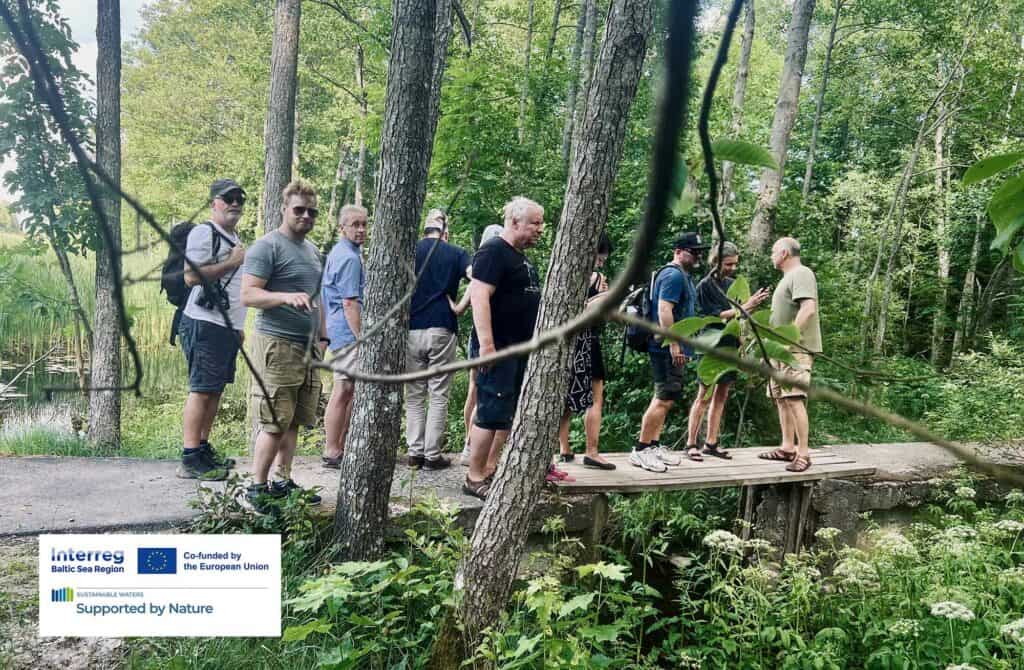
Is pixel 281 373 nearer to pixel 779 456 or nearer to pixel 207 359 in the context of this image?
pixel 207 359

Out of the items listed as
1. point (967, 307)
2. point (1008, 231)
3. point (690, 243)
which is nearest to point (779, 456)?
point (690, 243)

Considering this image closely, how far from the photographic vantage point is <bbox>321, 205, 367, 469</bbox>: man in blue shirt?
4.01 m

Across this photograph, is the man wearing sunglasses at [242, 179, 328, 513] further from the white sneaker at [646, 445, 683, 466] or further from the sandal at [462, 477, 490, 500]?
the white sneaker at [646, 445, 683, 466]

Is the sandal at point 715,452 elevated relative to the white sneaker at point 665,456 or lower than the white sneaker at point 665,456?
lower

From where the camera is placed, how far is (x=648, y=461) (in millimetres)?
4641

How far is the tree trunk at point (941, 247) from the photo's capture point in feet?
46.8

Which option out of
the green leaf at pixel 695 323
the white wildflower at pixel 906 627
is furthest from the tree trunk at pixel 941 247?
the green leaf at pixel 695 323

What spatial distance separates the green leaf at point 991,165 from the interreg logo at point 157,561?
3.13m

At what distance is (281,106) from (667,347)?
15.0ft

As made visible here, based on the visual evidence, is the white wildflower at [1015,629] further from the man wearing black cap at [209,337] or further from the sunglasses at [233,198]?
Answer: the sunglasses at [233,198]

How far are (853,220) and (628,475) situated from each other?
13.4 meters

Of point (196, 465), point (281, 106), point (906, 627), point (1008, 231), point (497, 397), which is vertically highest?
point (281, 106)

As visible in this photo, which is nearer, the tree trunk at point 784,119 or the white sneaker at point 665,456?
the white sneaker at point 665,456

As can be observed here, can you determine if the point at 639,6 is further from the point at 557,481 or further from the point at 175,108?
the point at 175,108
